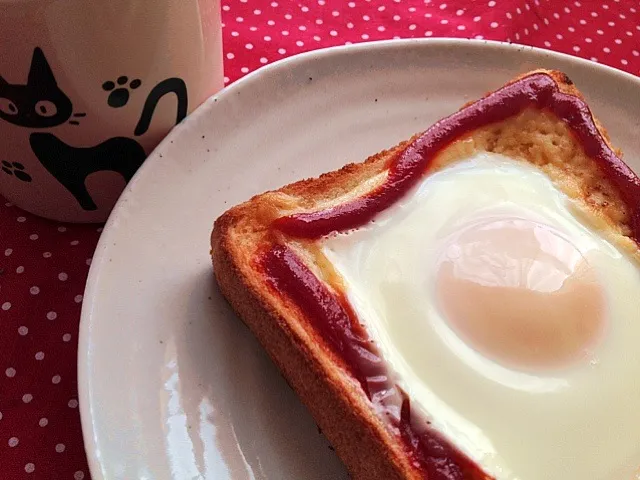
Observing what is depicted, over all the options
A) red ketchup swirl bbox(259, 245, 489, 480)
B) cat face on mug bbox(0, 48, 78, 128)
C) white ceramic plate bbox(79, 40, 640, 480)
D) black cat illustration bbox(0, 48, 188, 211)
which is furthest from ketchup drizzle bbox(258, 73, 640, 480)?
cat face on mug bbox(0, 48, 78, 128)

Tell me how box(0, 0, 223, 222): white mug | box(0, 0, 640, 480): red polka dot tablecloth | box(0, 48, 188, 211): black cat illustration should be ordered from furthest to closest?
Answer: 1. box(0, 0, 640, 480): red polka dot tablecloth
2. box(0, 48, 188, 211): black cat illustration
3. box(0, 0, 223, 222): white mug

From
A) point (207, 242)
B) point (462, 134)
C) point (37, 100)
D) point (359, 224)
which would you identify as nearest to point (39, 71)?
point (37, 100)

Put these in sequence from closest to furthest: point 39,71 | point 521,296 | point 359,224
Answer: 1. point 39,71
2. point 521,296
3. point 359,224

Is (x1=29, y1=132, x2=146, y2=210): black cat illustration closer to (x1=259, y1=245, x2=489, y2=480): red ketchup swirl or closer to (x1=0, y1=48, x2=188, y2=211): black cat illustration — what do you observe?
(x1=0, y1=48, x2=188, y2=211): black cat illustration

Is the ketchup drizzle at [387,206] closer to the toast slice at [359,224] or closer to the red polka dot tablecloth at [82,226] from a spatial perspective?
the toast slice at [359,224]

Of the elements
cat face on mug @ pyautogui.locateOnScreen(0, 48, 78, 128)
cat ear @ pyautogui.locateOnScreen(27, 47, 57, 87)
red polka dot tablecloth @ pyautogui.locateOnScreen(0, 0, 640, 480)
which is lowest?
red polka dot tablecloth @ pyautogui.locateOnScreen(0, 0, 640, 480)

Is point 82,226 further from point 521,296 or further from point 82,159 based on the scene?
point 521,296

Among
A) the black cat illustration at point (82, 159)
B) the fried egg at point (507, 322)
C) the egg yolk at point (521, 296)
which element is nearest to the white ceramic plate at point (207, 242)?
the black cat illustration at point (82, 159)
